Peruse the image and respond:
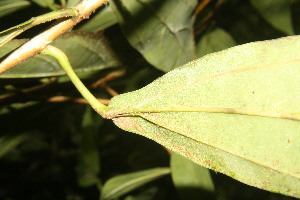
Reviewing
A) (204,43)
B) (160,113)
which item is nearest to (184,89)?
(160,113)

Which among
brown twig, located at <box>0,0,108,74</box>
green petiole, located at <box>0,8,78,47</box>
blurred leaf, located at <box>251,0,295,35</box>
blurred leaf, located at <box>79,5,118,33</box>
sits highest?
green petiole, located at <box>0,8,78,47</box>

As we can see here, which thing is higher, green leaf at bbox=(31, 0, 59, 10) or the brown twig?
the brown twig

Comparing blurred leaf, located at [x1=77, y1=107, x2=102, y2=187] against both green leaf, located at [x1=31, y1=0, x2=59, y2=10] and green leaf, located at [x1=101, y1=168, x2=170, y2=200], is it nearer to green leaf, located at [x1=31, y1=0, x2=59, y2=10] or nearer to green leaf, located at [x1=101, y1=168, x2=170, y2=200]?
green leaf, located at [x1=101, y1=168, x2=170, y2=200]

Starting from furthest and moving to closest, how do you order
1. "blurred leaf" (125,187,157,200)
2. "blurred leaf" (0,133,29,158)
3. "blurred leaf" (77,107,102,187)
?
"blurred leaf" (125,187,157,200)
"blurred leaf" (77,107,102,187)
"blurred leaf" (0,133,29,158)

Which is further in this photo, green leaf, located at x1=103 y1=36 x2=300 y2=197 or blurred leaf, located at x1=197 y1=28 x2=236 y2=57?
blurred leaf, located at x1=197 y1=28 x2=236 y2=57

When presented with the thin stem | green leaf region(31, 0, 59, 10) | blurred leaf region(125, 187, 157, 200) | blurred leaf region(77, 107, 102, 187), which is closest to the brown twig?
the thin stem

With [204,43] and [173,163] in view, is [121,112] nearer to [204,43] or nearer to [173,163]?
[173,163]

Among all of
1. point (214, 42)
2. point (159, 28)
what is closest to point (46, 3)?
point (159, 28)
